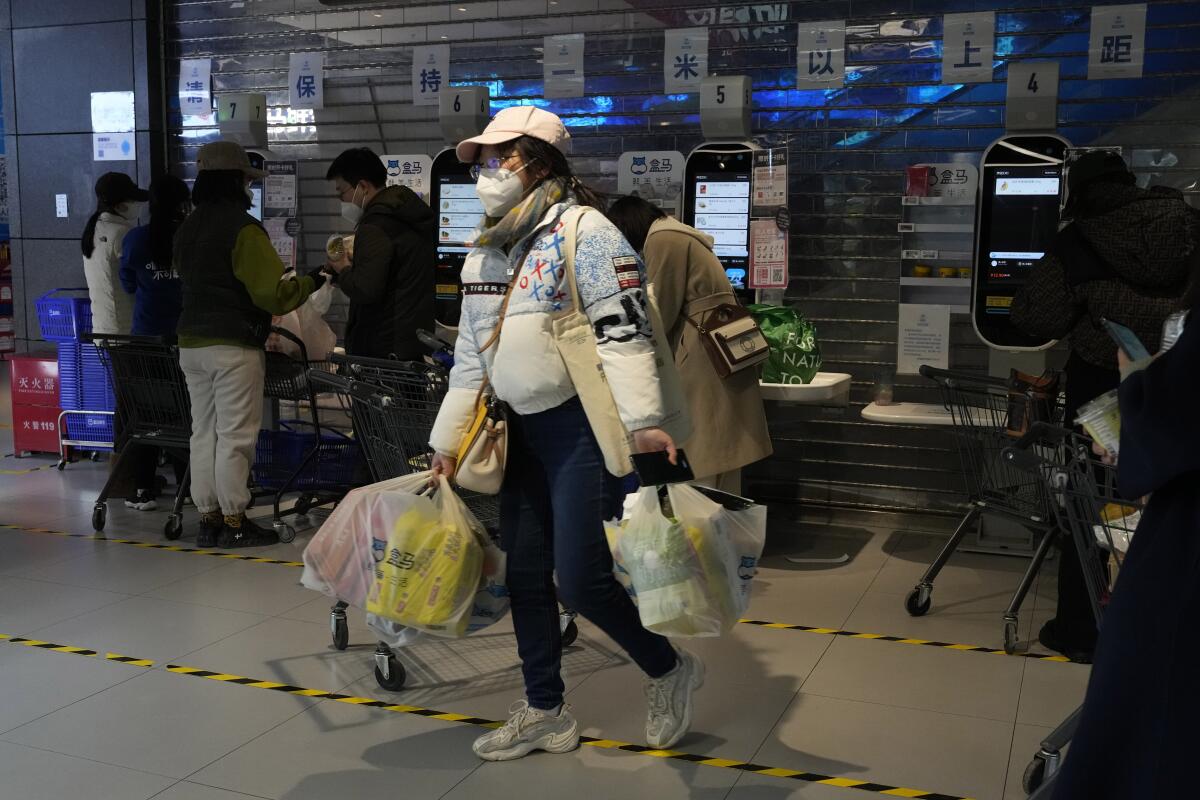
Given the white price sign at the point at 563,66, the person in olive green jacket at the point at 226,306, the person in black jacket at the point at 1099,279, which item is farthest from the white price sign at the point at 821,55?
the person in olive green jacket at the point at 226,306

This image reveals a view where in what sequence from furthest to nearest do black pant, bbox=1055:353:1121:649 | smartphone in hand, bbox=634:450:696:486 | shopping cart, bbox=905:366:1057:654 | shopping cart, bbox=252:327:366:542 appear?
shopping cart, bbox=252:327:366:542
shopping cart, bbox=905:366:1057:654
black pant, bbox=1055:353:1121:649
smartphone in hand, bbox=634:450:696:486

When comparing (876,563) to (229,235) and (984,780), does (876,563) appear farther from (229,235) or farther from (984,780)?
(229,235)

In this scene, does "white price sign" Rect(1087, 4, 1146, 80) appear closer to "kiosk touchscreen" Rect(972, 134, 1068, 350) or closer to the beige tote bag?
"kiosk touchscreen" Rect(972, 134, 1068, 350)

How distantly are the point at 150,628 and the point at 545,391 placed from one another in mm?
2382

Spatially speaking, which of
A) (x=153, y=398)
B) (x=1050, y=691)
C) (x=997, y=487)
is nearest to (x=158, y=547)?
(x=153, y=398)

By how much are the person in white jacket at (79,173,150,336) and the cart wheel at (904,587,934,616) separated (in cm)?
478

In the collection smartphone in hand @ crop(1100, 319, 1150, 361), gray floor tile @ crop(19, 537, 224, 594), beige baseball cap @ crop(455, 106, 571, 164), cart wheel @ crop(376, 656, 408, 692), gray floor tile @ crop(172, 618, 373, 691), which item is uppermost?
beige baseball cap @ crop(455, 106, 571, 164)

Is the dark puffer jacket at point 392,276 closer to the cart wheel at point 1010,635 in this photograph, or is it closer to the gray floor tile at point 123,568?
the gray floor tile at point 123,568

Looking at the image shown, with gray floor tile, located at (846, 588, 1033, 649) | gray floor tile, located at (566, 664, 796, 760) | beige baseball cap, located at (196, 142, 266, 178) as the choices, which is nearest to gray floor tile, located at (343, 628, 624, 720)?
gray floor tile, located at (566, 664, 796, 760)

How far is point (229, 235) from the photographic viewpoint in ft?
17.8

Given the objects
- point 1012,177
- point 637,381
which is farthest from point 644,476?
point 1012,177

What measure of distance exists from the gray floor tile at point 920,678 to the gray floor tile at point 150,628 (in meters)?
2.23

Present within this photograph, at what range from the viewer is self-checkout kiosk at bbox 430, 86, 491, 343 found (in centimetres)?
689

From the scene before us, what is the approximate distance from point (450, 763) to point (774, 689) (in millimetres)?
1154
